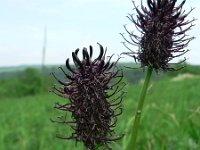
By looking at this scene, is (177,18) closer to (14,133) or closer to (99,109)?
(99,109)

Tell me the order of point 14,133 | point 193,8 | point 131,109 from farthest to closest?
1. point 131,109
2. point 14,133
3. point 193,8

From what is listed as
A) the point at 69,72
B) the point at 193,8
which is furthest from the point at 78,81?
the point at 193,8

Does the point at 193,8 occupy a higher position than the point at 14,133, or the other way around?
the point at 193,8

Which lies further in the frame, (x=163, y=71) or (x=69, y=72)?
(x=163, y=71)

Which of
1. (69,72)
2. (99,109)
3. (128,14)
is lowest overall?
(99,109)

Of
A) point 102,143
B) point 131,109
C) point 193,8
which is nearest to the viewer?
point 102,143

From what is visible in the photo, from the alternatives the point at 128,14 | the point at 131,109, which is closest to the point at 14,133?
the point at 131,109

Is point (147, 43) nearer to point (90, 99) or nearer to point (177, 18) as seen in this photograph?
point (177, 18)
